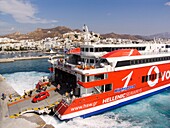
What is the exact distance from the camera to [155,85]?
23.4 meters

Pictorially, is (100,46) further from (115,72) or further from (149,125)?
(149,125)

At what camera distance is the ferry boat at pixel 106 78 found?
53.6ft

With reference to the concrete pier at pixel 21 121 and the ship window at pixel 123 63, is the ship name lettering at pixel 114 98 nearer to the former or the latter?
the ship window at pixel 123 63

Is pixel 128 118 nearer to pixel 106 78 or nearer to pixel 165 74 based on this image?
pixel 106 78

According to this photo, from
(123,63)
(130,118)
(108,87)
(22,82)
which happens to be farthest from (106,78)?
(22,82)

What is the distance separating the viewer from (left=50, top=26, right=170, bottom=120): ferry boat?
643 inches

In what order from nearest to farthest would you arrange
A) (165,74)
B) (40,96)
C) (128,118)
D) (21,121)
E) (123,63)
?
(21,121), (128,118), (40,96), (123,63), (165,74)

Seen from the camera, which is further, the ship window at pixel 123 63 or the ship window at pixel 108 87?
the ship window at pixel 123 63

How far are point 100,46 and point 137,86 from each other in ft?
22.1

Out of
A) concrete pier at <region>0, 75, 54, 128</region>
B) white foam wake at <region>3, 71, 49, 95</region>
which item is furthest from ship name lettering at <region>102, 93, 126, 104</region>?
white foam wake at <region>3, 71, 49, 95</region>

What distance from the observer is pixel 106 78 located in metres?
17.8

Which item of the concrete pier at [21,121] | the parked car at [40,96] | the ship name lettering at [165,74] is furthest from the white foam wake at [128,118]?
the ship name lettering at [165,74]

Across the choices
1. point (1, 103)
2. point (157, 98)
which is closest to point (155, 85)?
point (157, 98)

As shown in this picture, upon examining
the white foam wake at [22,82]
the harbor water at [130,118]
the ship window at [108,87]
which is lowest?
the harbor water at [130,118]
